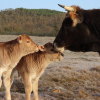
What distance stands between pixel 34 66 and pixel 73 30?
263 cm

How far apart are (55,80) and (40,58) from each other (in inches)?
96.5

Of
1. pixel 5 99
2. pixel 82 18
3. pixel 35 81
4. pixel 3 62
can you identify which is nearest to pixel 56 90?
pixel 35 81

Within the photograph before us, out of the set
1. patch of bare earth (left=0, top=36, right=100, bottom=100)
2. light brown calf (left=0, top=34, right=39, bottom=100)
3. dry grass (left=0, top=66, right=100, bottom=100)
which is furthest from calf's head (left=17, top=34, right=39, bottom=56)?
dry grass (left=0, top=66, right=100, bottom=100)

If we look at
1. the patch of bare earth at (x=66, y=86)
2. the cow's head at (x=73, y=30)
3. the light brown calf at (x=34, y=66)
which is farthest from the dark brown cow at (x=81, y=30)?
the patch of bare earth at (x=66, y=86)

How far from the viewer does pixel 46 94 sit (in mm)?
6820

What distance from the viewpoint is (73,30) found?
3920mm

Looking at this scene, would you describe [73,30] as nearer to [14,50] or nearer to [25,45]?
[25,45]

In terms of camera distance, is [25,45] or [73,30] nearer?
[73,30]

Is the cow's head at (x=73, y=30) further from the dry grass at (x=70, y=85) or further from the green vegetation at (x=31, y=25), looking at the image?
the green vegetation at (x=31, y=25)

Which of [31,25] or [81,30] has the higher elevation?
[81,30]

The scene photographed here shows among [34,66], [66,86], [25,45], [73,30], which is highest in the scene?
[73,30]

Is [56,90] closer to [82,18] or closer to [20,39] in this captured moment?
[20,39]

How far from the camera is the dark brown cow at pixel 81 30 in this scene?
12.4 feet

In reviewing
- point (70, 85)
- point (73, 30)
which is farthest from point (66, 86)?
point (73, 30)
